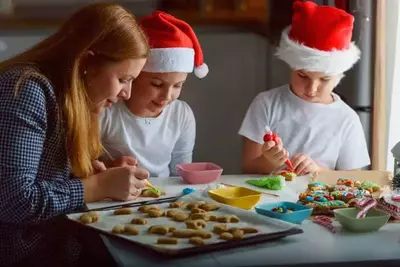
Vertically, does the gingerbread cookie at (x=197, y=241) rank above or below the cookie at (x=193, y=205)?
above

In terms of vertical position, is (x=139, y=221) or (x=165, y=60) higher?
(x=165, y=60)

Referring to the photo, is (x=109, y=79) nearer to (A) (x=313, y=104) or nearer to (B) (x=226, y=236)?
(B) (x=226, y=236)

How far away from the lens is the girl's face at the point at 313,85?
2.33 metres

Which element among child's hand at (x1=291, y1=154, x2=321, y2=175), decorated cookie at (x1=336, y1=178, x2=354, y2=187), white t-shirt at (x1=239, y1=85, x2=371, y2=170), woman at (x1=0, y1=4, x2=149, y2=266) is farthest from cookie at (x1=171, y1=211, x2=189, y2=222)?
white t-shirt at (x1=239, y1=85, x2=371, y2=170)

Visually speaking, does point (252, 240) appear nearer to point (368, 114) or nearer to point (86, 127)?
point (86, 127)

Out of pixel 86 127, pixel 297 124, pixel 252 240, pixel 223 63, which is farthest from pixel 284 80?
pixel 252 240

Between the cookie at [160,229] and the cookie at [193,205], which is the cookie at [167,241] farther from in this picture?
the cookie at [193,205]

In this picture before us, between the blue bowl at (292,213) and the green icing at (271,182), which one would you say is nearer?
the blue bowl at (292,213)

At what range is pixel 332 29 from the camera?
2.31 metres

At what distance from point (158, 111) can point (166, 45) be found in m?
0.22

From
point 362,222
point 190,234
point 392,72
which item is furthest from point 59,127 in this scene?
point 392,72

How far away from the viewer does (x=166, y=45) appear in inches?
86.8

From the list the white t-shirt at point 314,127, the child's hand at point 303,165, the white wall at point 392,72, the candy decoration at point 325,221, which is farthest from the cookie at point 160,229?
the white wall at point 392,72

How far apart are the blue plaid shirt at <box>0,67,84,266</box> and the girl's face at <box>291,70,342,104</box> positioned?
937 millimetres
